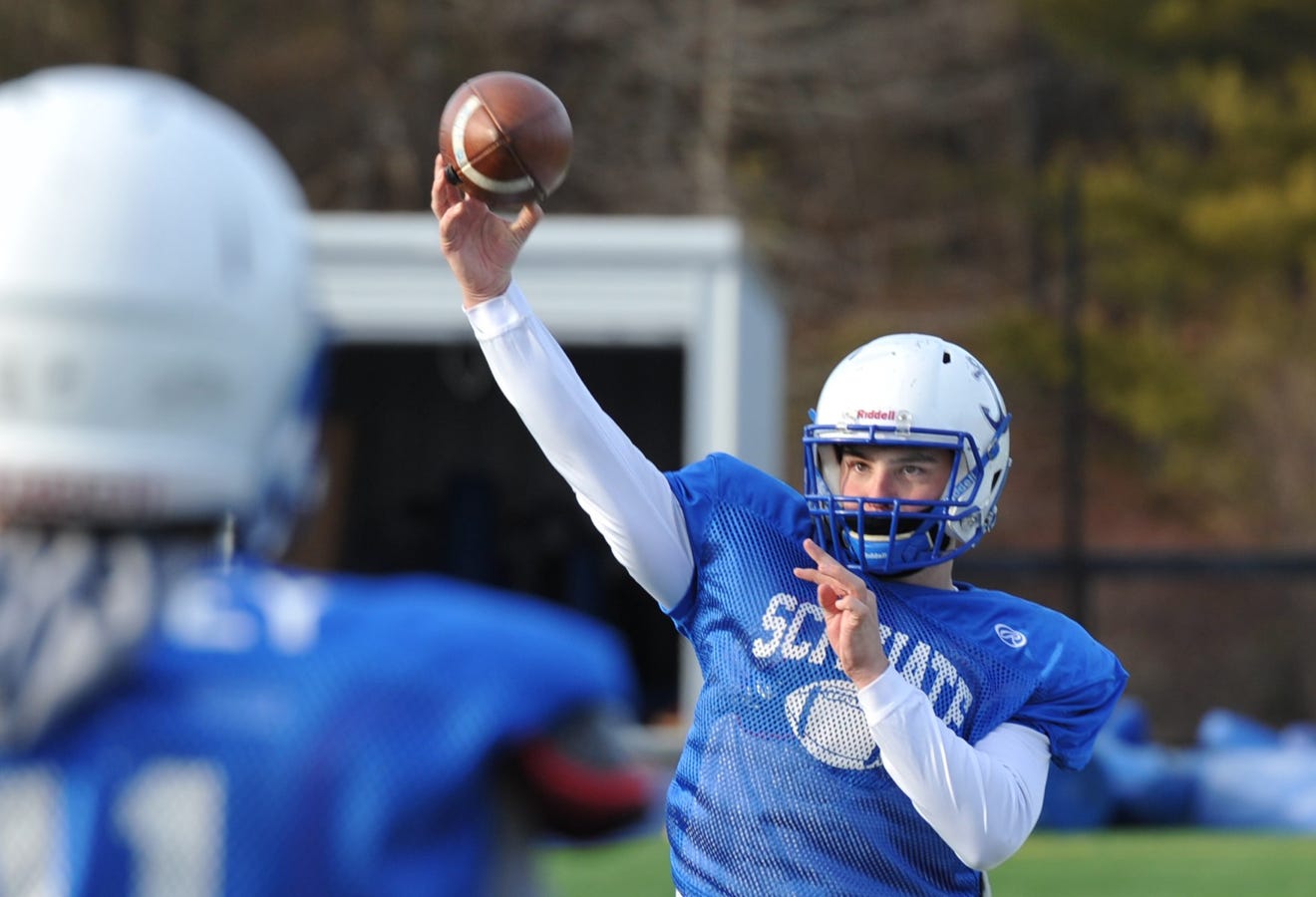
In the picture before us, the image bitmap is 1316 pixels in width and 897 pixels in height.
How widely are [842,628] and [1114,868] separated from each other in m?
6.37

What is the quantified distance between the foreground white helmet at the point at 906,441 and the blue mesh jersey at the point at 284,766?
1.57 meters

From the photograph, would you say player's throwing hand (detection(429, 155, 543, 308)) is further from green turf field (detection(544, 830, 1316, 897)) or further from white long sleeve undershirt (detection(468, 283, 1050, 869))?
→ green turf field (detection(544, 830, 1316, 897))

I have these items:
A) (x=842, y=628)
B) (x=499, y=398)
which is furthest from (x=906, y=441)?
(x=499, y=398)

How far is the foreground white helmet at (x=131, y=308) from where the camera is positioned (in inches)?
60.8

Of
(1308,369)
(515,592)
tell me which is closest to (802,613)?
(515,592)

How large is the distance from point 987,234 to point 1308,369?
556cm

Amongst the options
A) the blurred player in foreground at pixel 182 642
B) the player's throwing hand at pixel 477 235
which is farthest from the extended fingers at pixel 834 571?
the blurred player in foreground at pixel 182 642

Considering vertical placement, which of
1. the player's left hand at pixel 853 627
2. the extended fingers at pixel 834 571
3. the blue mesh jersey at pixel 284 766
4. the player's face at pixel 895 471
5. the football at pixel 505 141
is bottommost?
the player's left hand at pixel 853 627

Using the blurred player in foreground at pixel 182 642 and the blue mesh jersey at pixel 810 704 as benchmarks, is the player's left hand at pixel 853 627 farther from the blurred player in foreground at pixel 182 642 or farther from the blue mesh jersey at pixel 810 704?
the blurred player in foreground at pixel 182 642

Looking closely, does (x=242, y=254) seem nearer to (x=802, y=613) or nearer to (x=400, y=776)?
(x=400, y=776)

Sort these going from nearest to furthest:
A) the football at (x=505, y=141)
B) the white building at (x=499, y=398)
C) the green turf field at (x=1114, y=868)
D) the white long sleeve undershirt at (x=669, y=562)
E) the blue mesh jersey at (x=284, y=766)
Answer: the blue mesh jersey at (x=284, y=766), the white long sleeve undershirt at (x=669, y=562), the football at (x=505, y=141), the green turf field at (x=1114, y=868), the white building at (x=499, y=398)

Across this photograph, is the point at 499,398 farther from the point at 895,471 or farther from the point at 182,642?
the point at 182,642

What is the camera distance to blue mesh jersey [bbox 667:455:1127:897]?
9.88ft

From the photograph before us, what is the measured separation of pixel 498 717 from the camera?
1.56 m
